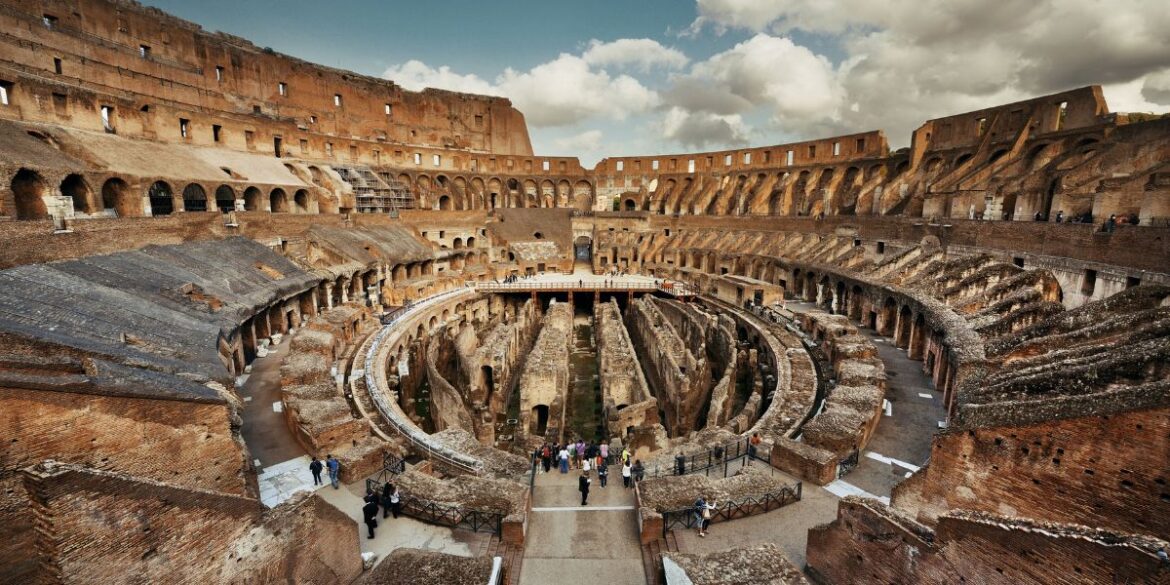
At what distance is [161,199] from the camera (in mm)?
23641

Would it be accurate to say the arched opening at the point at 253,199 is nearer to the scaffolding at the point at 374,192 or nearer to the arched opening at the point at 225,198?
the arched opening at the point at 225,198

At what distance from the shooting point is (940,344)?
13844mm

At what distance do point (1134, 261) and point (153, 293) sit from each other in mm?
26442

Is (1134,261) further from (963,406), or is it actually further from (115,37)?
(115,37)

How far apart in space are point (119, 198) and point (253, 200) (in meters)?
7.73

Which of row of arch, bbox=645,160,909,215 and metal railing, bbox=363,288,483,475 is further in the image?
row of arch, bbox=645,160,909,215

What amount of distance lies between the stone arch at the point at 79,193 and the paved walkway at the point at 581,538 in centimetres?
2163

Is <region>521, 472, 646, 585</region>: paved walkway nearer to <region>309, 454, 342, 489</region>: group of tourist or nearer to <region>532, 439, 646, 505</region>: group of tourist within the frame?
<region>532, 439, 646, 505</region>: group of tourist

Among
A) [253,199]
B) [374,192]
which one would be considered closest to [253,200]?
[253,199]

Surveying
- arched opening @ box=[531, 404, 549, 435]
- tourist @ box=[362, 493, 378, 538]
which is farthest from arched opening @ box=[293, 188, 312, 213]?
tourist @ box=[362, 493, 378, 538]

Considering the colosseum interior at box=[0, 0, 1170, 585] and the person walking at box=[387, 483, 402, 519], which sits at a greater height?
the colosseum interior at box=[0, 0, 1170, 585]

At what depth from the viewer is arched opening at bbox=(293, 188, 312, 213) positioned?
3125 centimetres

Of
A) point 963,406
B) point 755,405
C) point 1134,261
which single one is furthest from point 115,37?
point 1134,261

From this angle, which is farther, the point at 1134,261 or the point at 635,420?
the point at 635,420
